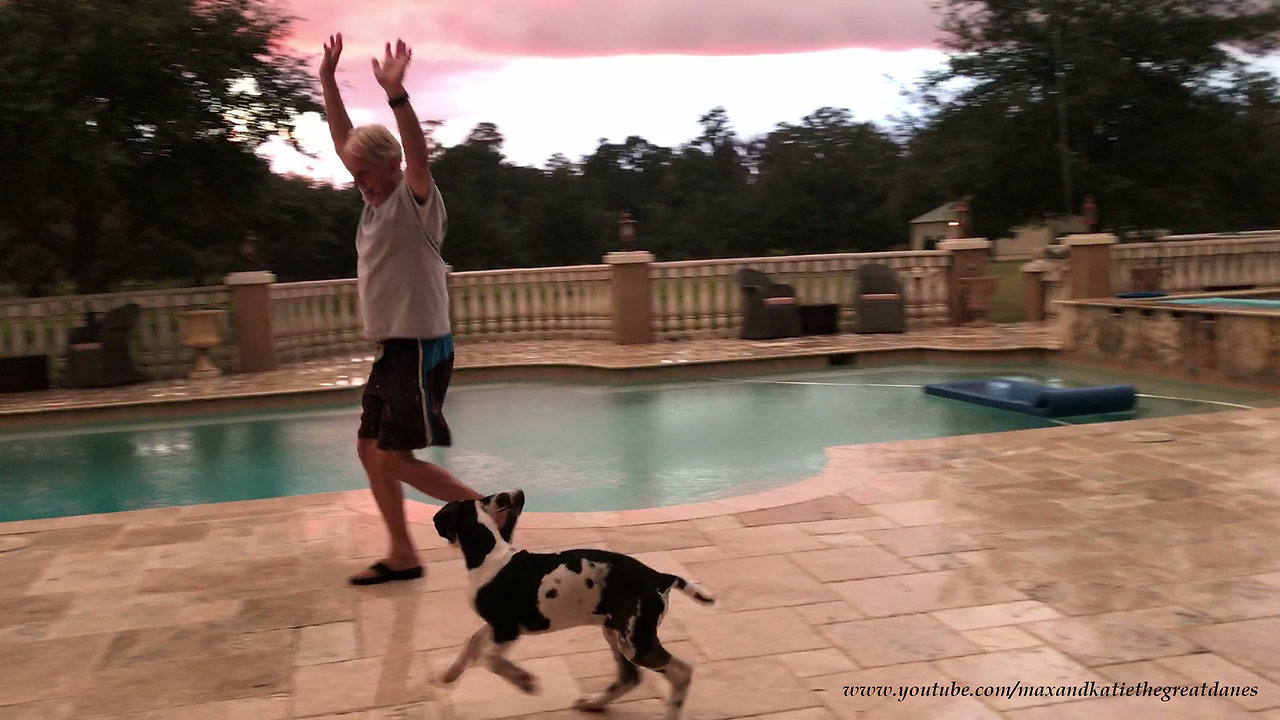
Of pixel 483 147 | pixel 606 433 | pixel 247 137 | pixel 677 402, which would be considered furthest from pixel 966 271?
pixel 483 147

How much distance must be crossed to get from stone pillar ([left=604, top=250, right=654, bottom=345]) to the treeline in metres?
4.65

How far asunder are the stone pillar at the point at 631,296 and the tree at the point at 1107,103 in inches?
316

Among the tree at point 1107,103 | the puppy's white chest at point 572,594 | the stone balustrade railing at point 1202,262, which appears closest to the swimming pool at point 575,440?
the puppy's white chest at point 572,594

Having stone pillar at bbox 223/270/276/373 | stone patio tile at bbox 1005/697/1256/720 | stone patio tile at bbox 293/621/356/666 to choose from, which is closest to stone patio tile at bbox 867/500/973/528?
stone patio tile at bbox 1005/697/1256/720

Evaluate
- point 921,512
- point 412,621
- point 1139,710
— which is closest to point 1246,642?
point 1139,710

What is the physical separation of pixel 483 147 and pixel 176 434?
20.3 meters

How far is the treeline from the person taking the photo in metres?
11.7

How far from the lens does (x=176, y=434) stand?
8852 millimetres

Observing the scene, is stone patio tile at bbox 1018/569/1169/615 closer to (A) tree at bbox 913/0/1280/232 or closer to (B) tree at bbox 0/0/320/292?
(B) tree at bbox 0/0/320/292

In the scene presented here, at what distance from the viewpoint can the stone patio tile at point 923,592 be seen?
11.3ft

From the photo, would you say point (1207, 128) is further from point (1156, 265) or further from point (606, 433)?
point (606, 433)

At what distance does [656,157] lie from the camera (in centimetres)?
2833

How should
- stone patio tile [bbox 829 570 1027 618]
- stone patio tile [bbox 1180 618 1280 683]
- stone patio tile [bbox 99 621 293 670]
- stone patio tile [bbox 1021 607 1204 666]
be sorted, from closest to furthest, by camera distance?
stone patio tile [bbox 1180 618 1280 683] → stone patio tile [bbox 1021 607 1204 666] → stone patio tile [bbox 99 621 293 670] → stone patio tile [bbox 829 570 1027 618]

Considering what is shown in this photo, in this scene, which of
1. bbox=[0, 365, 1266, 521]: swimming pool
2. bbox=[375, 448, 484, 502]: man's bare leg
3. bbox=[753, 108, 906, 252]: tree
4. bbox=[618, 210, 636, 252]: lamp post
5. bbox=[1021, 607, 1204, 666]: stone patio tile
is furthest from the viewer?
bbox=[753, 108, 906, 252]: tree
